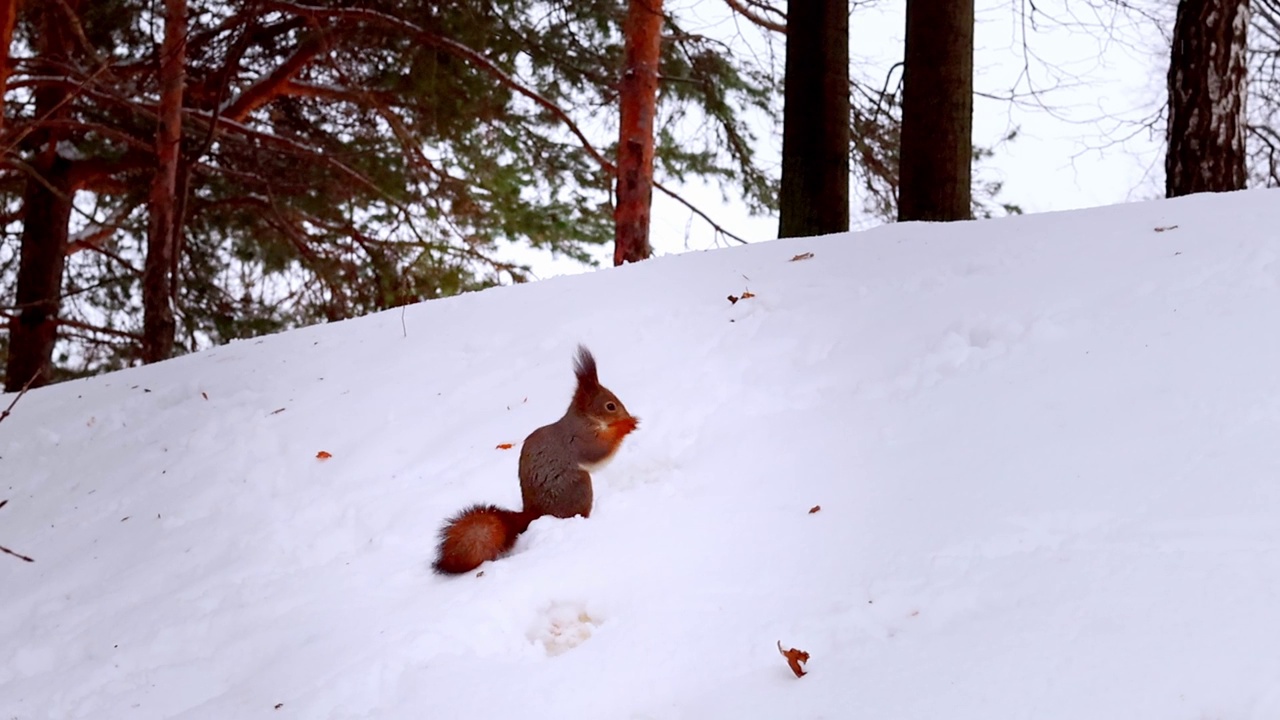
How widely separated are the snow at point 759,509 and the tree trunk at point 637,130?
274 cm

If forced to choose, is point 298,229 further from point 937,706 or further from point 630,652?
point 937,706

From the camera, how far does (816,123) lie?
7152mm

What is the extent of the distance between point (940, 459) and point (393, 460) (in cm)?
221

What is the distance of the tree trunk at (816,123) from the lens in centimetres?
711

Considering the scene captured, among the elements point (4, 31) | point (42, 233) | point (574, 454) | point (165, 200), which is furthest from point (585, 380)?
point (42, 233)

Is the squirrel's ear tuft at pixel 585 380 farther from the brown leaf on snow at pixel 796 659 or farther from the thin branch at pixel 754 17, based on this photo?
the thin branch at pixel 754 17

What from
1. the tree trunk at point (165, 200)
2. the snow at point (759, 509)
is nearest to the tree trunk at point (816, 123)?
the snow at point (759, 509)

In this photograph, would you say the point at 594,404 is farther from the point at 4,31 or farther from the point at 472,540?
the point at 4,31

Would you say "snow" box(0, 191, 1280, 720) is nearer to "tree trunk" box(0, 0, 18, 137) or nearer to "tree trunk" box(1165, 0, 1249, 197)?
"tree trunk" box(1165, 0, 1249, 197)

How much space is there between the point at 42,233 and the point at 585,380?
30.3ft

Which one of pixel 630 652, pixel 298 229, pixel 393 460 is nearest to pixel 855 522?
pixel 630 652

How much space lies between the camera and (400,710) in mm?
2477

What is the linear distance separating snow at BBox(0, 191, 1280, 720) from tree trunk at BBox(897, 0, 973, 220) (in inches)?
44.5

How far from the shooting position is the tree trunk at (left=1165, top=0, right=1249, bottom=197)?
19.5 ft
